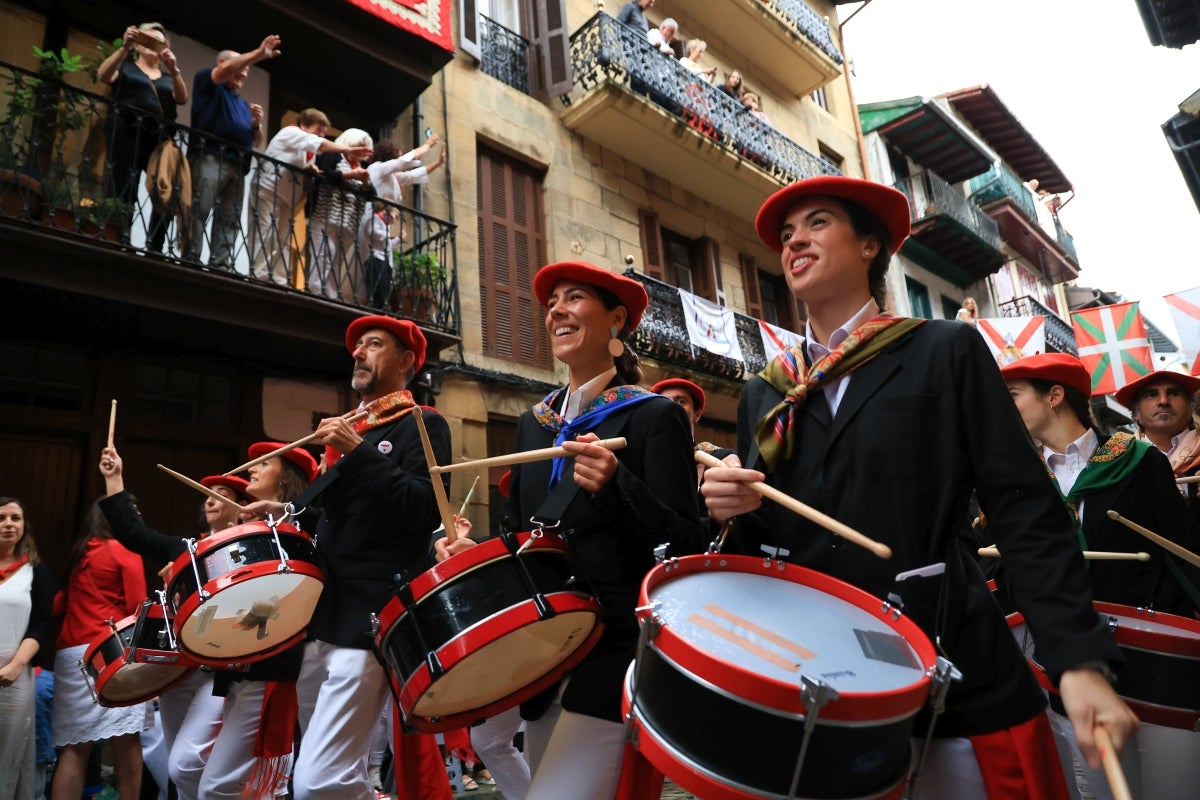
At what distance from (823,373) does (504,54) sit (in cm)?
1203

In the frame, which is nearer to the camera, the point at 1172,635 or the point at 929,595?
the point at 929,595

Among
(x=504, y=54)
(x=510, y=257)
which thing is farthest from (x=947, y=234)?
(x=510, y=257)

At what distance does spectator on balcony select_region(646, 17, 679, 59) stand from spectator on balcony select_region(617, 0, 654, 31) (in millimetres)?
189

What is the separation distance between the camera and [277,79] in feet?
33.0

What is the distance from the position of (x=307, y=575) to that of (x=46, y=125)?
20.3 ft

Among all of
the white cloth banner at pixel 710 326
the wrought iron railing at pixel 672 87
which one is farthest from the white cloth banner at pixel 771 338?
the wrought iron railing at pixel 672 87

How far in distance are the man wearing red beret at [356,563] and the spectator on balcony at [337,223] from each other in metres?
5.35

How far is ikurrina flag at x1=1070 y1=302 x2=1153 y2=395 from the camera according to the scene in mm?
12977

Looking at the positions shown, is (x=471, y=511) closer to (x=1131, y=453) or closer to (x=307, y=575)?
Answer: (x=307, y=575)

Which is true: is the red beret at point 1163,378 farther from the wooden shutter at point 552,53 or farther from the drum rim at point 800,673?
the wooden shutter at point 552,53

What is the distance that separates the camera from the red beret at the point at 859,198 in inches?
91.9

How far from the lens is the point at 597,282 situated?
327 cm

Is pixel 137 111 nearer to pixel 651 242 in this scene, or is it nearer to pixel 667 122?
pixel 667 122

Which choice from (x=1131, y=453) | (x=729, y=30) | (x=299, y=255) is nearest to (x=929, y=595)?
(x=1131, y=453)
